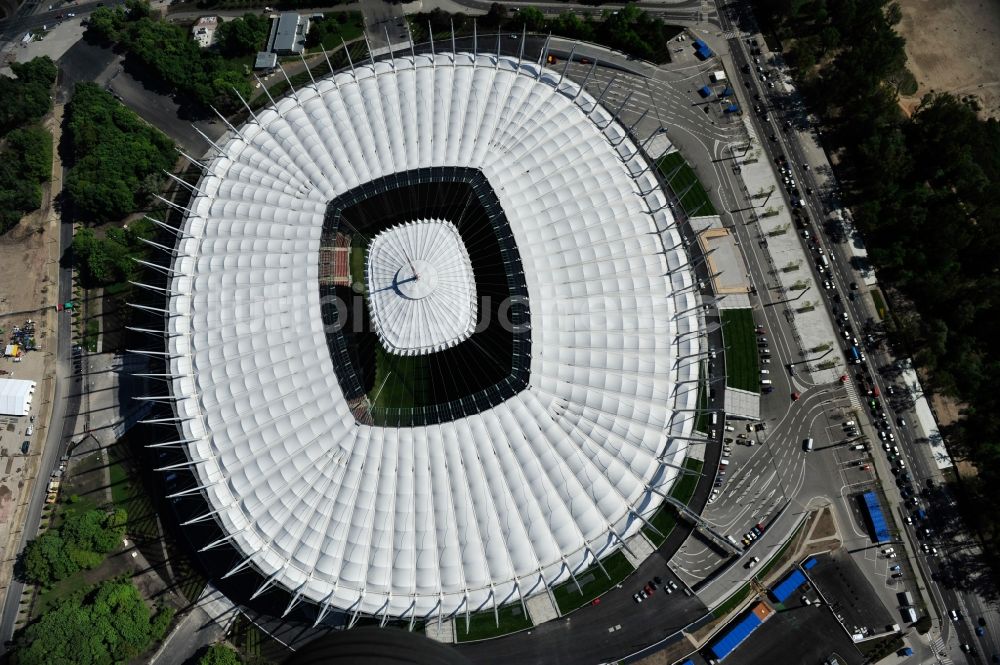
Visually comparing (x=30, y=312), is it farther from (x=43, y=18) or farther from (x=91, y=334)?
(x=43, y=18)

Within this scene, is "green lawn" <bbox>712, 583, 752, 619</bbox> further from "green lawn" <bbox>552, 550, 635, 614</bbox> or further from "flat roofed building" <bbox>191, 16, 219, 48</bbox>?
"flat roofed building" <bbox>191, 16, 219, 48</bbox>

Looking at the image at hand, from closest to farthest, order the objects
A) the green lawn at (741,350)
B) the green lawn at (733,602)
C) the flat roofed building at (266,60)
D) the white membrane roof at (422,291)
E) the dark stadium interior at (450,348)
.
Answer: the dark stadium interior at (450,348) → the white membrane roof at (422,291) → the green lawn at (733,602) → the green lawn at (741,350) → the flat roofed building at (266,60)

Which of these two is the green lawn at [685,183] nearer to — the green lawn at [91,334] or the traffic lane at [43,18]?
the green lawn at [91,334]

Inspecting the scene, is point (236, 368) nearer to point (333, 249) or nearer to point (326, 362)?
point (326, 362)

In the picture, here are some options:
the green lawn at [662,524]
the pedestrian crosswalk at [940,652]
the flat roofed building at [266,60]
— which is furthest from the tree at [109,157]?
the pedestrian crosswalk at [940,652]

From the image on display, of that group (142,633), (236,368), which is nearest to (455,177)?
(236,368)

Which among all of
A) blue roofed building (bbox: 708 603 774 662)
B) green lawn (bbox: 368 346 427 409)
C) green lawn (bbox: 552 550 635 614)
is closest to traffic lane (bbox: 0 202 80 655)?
green lawn (bbox: 368 346 427 409)
